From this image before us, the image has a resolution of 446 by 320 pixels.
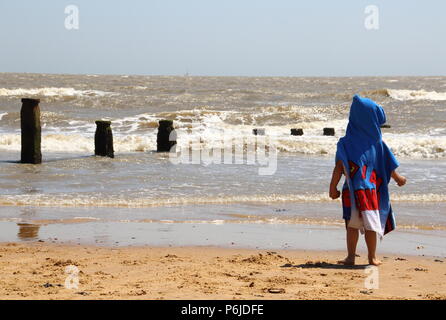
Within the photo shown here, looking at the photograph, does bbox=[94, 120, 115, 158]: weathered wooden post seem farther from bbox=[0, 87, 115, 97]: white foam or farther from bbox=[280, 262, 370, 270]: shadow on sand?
bbox=[0, 87, 115, 97]: white foam

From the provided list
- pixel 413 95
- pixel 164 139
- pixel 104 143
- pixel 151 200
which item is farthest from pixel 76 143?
pixel 413 95

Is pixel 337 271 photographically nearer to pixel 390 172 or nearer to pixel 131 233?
pixel 390 172

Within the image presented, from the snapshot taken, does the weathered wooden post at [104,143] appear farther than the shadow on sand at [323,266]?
Yes

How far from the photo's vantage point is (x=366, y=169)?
274 inches

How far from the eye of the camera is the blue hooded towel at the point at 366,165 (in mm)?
6930

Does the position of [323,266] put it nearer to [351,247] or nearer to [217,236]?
[351,247]

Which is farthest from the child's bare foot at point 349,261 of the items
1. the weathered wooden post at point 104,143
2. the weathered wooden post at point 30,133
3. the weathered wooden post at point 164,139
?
the weathered wooden post at point 164,139

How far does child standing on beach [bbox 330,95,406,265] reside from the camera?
6934 millimetres

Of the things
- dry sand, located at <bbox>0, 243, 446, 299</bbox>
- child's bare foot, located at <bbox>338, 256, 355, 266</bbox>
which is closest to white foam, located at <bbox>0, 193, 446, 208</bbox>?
dry sand, located at <bbox>0, 243, 446, 299</bbox>

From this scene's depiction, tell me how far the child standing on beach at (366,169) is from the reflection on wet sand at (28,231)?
→ 3.60 m

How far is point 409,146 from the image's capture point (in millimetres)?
23172

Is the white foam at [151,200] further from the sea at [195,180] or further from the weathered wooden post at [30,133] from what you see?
the weathered wooden post at [30,133]

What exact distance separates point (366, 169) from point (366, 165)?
36mm
